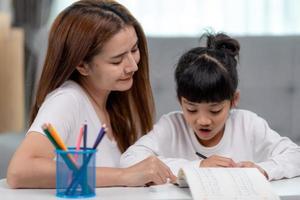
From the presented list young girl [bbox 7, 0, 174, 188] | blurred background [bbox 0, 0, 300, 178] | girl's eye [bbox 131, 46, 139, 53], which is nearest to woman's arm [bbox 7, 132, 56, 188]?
young girl [bbox 7, 0, 174, 188]

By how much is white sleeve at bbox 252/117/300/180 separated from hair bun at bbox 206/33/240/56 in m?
0.20

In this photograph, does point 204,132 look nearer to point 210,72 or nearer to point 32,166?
point 210,72

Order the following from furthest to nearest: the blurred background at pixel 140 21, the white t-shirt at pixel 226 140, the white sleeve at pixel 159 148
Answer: the blurred background at pixel 140 21
the white t-shirt at pixel 226 140
the white sleeve at pixel 159 148

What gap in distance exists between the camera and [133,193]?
1.33 meters

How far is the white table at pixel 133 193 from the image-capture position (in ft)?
4.22

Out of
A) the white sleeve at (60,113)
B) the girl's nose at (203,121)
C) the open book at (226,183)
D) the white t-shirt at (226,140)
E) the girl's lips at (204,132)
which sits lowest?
the white t-shirt at (226,140)

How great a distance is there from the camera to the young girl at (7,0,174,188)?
4.66 feet

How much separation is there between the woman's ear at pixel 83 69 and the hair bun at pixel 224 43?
0.35m

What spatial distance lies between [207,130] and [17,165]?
0.53m

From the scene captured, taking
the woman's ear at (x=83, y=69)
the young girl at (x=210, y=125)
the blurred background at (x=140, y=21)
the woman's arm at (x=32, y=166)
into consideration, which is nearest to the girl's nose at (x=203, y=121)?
the young girl at (x=210, y=125)

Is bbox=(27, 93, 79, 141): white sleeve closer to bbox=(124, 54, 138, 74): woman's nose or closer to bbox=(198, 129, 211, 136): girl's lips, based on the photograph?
bbox=(124, 54, 138, 74): woman's nose

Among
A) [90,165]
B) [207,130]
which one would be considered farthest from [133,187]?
[207,130]

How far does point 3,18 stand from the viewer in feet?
11.9

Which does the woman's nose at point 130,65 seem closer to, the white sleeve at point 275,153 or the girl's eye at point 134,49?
the girl's eye at point 134,49
